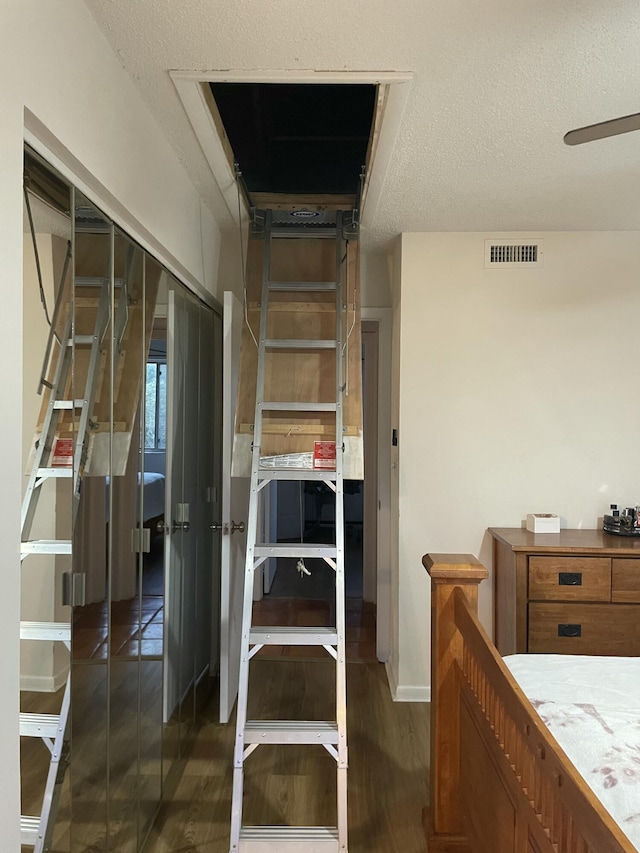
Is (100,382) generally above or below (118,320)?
below

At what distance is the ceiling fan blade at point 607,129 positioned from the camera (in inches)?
59.2

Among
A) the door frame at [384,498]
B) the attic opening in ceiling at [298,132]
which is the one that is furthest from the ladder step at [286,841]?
the attic opening in ceiling at [298,132]

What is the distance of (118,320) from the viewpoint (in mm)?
1894

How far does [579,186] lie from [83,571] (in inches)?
97.5

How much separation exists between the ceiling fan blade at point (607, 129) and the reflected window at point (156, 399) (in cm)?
153

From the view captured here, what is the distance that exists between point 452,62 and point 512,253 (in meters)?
1.68

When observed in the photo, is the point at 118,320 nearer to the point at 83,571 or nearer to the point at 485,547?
the point at 83,571

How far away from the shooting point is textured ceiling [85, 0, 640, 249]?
1.52m

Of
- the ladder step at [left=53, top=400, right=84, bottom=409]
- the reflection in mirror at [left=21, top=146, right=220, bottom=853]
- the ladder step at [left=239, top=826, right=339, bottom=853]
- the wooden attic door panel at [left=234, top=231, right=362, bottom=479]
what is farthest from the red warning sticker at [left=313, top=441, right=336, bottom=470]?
the ladder step at [left=239, top=826, right=339, bottom=853]

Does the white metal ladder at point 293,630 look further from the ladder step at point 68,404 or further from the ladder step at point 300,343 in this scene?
the ladder step at point 68,404

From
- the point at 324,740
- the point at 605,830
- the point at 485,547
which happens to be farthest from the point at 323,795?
the point at 605,830

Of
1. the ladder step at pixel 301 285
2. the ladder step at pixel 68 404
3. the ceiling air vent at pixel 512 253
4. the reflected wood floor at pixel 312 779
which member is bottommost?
the reflected wood floor at pixel 312 779

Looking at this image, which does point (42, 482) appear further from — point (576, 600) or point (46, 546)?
point (576, 600)

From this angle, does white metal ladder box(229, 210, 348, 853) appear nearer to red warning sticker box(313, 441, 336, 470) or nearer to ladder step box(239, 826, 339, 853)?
ladder step box(239, 826, 339, 853)
